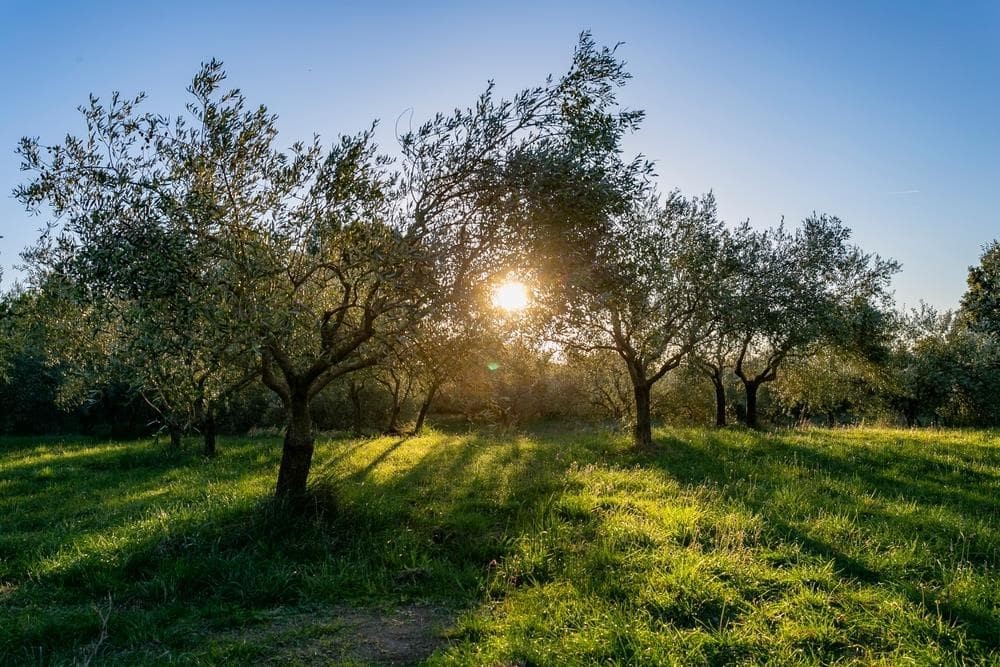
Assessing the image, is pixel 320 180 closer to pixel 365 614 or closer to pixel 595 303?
pixel 595 303

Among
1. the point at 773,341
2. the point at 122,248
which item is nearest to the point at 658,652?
the point at 122,248

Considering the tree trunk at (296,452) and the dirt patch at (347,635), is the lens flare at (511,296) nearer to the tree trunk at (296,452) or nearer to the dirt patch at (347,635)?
the tree trunk at (296,452)

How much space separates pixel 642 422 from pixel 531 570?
1332 cm

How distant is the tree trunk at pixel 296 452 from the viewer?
42.0 feet

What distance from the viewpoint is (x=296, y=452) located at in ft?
42.3

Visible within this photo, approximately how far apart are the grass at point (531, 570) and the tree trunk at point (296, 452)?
71 centimetres

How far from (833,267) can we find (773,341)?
550 centimetres

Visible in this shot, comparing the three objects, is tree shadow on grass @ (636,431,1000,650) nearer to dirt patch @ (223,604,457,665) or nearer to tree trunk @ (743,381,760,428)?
dirt patch @ (223,604,457,665)

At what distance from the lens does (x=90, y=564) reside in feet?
33.3

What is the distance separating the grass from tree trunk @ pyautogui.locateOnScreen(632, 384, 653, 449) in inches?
188

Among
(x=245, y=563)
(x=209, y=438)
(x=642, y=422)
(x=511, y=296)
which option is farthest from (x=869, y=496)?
(x=209, y=438)

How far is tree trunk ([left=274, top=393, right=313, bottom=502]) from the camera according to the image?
42.0ft

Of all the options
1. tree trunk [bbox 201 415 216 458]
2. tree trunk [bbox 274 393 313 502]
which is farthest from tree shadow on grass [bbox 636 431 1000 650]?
tree trunk [bbox 201 415 216 458]

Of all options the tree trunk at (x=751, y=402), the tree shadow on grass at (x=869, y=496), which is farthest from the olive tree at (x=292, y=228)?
the tree trunk at (x=751, y=402)
